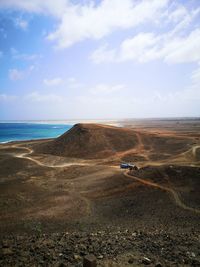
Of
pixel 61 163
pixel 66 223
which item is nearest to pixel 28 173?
pixel 61 163

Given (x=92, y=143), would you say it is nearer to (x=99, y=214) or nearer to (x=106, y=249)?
(x=99, y=214)

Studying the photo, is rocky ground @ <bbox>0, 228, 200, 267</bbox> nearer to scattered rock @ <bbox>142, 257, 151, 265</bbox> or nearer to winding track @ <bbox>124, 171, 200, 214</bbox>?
scattered rock @ <bbox>142, 257, 151, 265</bbox>

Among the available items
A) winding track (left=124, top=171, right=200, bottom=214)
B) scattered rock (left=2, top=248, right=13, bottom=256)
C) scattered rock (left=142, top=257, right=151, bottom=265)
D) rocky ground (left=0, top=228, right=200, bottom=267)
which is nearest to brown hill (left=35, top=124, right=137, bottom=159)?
winding track (left=124, top=171, right=200, bottom=214)

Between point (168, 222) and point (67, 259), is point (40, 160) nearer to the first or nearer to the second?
point (168, 222)

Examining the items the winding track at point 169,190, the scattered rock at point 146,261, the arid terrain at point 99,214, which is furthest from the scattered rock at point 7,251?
the winding track at point 169,190

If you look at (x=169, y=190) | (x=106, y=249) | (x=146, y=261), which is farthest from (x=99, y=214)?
(x=146, y=261)

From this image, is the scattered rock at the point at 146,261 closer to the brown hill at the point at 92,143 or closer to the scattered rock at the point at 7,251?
the scattered rock at the point at 7,251

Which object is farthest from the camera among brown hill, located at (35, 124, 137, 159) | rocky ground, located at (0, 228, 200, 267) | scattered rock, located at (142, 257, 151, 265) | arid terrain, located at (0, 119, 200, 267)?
brown hill, located at (35, 124, 137, 159)
